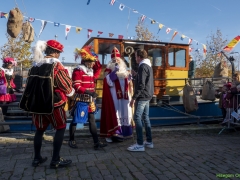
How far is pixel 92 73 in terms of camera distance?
4059 millimetres

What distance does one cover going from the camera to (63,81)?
9.82ft

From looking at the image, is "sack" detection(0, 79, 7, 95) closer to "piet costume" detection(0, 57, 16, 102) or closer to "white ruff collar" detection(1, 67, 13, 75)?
"piet costume" detection(0, 57, 16, 102)

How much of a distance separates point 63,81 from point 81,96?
95 cm

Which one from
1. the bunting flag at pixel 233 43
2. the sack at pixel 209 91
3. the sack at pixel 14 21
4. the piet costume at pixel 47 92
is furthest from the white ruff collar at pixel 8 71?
the bunting flag at pixel 233 43

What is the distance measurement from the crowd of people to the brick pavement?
21 cm

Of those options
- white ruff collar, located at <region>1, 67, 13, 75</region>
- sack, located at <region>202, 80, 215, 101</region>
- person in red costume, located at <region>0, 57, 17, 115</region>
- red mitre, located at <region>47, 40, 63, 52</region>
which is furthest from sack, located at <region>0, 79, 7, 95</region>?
sack, located at <region>202, 80, 215, 101</region>

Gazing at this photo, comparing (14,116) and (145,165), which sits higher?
(14,116)

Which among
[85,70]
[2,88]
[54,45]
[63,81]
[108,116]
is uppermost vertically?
[54,45]

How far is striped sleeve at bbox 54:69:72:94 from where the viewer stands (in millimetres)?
2975

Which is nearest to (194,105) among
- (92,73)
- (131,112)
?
(131,112)

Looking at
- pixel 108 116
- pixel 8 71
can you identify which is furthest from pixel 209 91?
pixel 8 71

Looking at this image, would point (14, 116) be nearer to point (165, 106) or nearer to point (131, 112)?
point (131, 112)

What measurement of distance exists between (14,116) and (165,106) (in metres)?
4.18

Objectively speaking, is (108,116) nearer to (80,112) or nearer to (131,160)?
(80,112)
